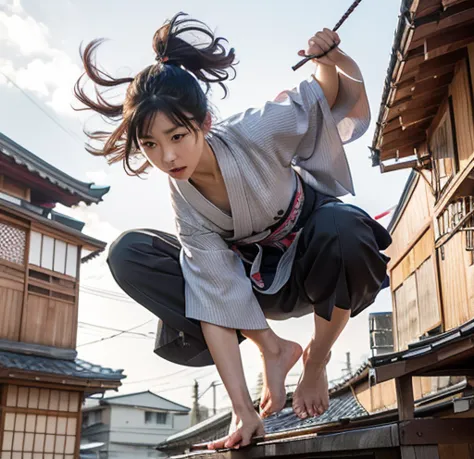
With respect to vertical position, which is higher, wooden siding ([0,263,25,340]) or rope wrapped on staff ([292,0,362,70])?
wooden siding ([0,263,25,340])

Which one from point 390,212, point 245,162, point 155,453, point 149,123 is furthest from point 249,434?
point 155,453

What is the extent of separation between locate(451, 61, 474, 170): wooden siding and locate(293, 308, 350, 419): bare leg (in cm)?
482

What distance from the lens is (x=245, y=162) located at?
8.25 ft

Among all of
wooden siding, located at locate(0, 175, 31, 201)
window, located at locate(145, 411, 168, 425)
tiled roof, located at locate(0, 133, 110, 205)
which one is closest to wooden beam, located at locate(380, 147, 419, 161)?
tiled roof, located at locate(0, 133, 110, 205)

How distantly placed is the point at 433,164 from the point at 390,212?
2713mm

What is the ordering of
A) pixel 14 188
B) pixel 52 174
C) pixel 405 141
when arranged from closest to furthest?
pixel 405 141, pixel 14 188, pixel 52 174

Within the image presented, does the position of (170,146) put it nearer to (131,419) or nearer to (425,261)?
(425,261)

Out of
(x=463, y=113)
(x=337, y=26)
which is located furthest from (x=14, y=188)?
(x=337, y=26)

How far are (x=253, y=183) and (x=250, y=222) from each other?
0.49 ft

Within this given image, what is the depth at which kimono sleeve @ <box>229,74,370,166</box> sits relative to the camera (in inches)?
98.3

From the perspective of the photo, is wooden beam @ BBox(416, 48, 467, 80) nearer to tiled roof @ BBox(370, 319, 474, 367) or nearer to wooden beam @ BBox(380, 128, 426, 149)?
wooden beam @ BBox(380, 128, 426, 149)

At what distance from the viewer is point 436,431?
2.11 meters

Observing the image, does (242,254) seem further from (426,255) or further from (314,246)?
(426,255)

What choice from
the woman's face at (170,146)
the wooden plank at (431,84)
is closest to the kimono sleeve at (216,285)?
the woman's face at (170,146)
